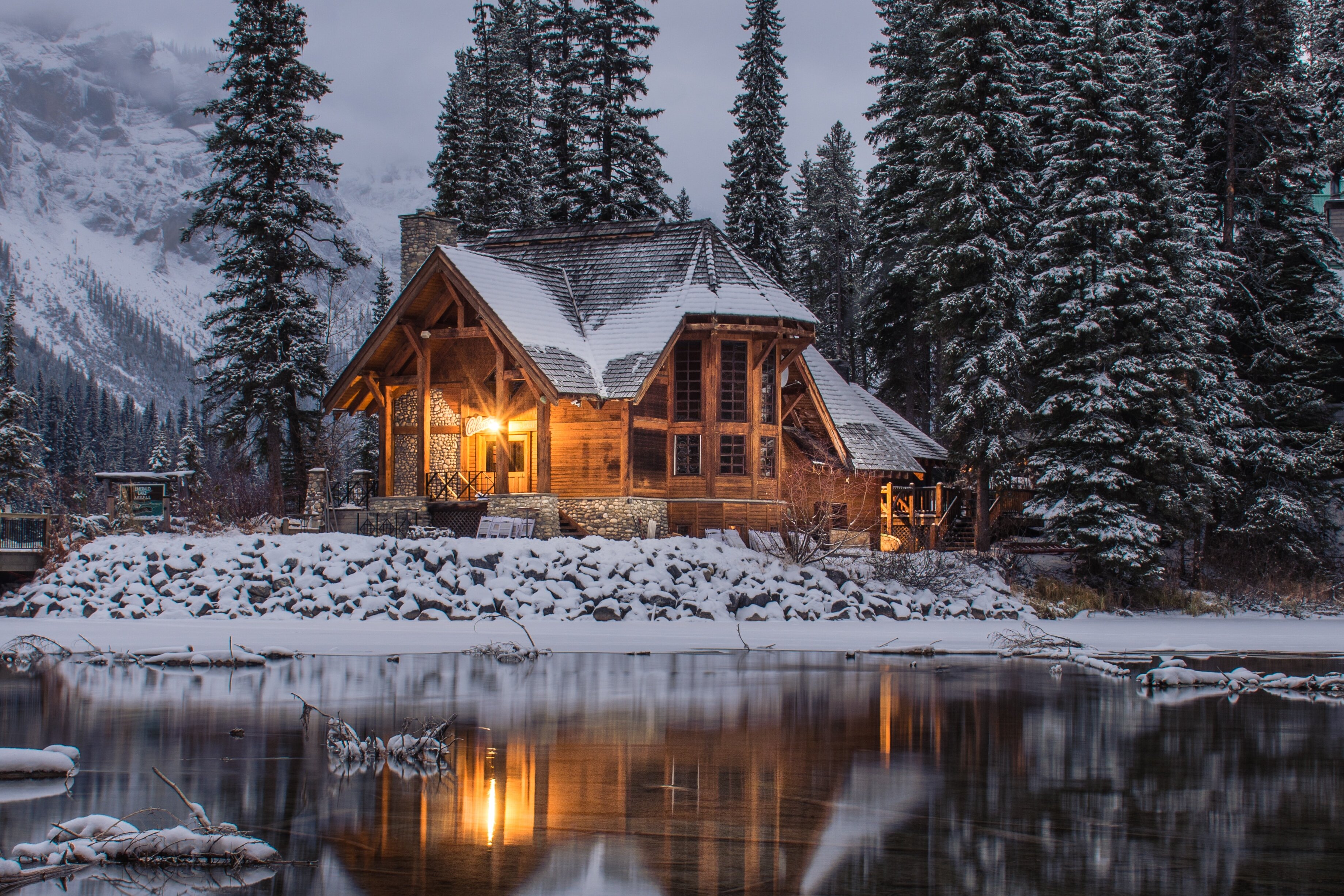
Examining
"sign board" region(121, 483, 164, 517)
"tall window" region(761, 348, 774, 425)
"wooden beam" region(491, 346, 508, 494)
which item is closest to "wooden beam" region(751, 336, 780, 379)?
"tall window" region(761, 348, 774, 425)

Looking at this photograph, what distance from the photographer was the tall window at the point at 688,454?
1227 inches

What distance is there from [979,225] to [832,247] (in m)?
29.1

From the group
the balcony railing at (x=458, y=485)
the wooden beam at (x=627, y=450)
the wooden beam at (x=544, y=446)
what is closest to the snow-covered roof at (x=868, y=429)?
the wooden beam at (x=627, y=450)

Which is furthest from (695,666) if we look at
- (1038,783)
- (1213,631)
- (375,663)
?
(1213,631)

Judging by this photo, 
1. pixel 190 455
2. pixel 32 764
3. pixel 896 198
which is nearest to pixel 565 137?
pixel 896 198

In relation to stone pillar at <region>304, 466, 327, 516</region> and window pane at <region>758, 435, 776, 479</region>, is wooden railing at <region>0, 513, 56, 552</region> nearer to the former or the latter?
stone pillar at <region>304, 466, 327, 516</region>

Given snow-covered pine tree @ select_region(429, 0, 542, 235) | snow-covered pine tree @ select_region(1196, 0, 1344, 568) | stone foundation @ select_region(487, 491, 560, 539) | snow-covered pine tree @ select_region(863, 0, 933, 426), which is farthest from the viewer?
snow-covered pine tree @ select_region(429, 0, 542, 235)

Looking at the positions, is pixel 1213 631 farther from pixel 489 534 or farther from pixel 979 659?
pixel 489 534

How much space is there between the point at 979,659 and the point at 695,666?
192 inches

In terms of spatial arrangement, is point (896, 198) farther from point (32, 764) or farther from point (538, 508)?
point (32, 764)

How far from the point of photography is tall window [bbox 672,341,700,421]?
31344 mm

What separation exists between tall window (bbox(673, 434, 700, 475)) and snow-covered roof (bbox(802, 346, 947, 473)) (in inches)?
181

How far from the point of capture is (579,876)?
20.5ft

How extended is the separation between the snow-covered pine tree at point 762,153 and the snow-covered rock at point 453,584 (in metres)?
24.8
